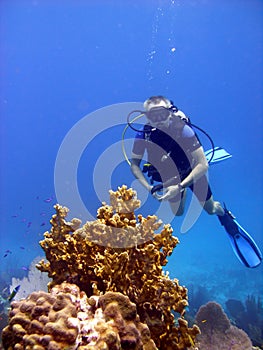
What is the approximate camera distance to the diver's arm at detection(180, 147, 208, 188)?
448 cm

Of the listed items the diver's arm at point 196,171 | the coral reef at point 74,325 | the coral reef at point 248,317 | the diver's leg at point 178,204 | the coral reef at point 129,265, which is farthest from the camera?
the coral reef at point 248,317

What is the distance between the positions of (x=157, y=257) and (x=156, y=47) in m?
53.1

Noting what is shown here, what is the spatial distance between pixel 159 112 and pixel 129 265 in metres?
2.91

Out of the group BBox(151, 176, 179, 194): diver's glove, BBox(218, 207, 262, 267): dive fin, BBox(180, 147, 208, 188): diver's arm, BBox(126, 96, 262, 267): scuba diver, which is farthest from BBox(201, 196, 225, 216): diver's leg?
BBox(180, 147, 208, 188): diver's arm

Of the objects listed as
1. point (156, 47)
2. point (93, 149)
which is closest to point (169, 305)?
point (156, 47)

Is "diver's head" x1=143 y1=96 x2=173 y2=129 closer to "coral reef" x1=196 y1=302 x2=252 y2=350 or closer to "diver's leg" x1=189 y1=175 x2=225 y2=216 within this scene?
"diver's leg" x1=189 y1=175 x2=225 y2=216

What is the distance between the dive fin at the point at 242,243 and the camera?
7.91 metres

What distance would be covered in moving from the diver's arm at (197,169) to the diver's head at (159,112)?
822 millimetres

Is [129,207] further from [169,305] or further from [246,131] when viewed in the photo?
[246,131]

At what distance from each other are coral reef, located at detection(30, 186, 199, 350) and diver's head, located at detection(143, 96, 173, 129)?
197 cm

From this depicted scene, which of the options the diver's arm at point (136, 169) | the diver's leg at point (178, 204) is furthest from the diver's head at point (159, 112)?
the diver's leg at point (178, 204)

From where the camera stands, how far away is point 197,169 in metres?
4.55

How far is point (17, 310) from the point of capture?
2.37 metres

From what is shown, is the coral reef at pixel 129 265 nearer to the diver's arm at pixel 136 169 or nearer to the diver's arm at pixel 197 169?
the diver's arm at pixel 197 169
